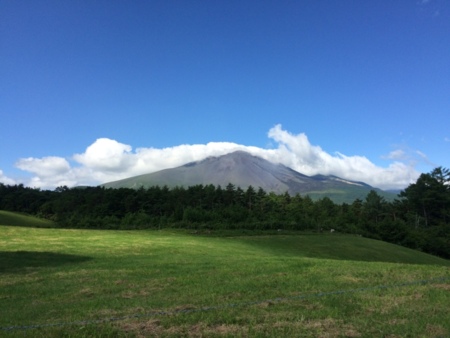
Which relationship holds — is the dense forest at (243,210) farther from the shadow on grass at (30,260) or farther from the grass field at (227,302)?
the grass field at (227,302)

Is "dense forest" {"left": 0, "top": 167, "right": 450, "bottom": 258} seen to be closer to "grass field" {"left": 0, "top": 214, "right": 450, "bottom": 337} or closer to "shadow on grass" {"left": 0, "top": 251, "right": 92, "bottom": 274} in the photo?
"shadow on grass" {"left": 0, "top": 251, "right": 92, "bottom": 274}

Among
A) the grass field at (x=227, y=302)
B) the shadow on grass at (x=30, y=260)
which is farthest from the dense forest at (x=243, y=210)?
the grass field at (x=227, y=302)

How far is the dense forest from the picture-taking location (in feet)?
260

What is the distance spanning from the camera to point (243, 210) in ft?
283

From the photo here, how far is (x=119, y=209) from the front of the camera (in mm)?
96438

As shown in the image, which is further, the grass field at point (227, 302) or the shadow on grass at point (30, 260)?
the shadow on grass at point (30, 260)

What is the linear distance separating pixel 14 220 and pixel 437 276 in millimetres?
83859

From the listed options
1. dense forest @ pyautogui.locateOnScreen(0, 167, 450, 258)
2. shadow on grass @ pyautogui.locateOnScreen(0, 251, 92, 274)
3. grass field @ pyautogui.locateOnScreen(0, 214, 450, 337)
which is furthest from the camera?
dense forest @ pyautogui.locateOnScreen(0, 167, 450, 258)

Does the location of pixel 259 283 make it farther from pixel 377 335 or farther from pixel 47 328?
pixel 47 328

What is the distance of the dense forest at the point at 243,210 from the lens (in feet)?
260

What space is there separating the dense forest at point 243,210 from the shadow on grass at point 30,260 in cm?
4710

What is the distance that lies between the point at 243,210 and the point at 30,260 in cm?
6749

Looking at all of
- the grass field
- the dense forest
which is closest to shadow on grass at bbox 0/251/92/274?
the grass field

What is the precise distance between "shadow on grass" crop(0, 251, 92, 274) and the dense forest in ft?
155
